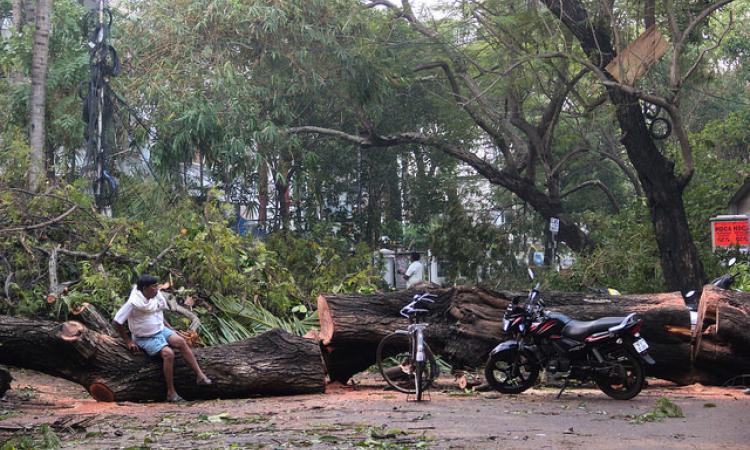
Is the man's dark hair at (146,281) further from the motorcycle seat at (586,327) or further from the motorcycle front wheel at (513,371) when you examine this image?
the motorcycle seat at (586,327)

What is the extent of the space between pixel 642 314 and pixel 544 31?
8.06 metres

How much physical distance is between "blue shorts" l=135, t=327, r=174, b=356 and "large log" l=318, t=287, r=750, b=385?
1940 millimetres

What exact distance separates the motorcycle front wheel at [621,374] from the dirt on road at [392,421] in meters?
0.13

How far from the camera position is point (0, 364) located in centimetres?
1077

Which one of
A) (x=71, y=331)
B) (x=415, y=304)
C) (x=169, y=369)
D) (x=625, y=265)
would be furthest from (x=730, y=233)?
(x=71, y=331)

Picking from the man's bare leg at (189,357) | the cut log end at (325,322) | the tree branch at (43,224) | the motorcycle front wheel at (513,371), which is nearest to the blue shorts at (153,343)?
the man's bare leg at (189,357)

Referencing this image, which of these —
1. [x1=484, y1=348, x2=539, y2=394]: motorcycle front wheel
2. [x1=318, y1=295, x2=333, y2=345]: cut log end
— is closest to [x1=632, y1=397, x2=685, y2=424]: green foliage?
[x1=484, y1=348, x2=539, y2=394]: motorcycle front wheel

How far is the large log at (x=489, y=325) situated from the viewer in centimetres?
1137

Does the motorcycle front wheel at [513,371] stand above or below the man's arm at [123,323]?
below

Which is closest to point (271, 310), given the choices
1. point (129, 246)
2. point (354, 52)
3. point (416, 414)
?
point (129, 246)

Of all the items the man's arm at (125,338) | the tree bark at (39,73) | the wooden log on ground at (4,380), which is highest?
the tree bark at (39,73)

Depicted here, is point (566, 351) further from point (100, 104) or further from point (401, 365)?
point (100, 104)

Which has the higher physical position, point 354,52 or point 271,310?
point 354,52

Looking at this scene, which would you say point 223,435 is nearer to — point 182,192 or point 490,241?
point 182,192
